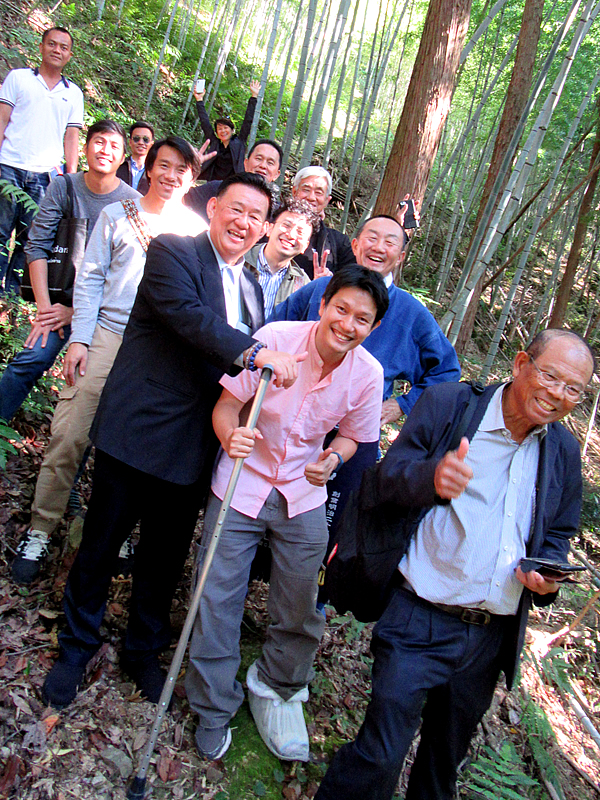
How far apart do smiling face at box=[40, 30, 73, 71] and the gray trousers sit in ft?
11.2

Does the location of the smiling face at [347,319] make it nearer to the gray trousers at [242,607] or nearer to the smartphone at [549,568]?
the gray trousers at [242,607]

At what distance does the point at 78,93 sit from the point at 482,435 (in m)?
3.94

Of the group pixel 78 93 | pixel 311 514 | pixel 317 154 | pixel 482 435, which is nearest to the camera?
pixel 482 435

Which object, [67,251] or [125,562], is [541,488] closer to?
[125,562]

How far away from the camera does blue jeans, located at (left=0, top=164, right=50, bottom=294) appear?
355 cm

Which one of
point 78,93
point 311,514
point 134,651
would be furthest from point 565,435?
point 78,93

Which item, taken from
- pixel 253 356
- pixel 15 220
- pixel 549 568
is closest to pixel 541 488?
pixel 549 568

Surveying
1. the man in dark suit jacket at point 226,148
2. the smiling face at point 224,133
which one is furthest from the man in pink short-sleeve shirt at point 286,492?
the smiling face at point 224,133

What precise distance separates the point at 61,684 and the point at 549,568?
170 cm

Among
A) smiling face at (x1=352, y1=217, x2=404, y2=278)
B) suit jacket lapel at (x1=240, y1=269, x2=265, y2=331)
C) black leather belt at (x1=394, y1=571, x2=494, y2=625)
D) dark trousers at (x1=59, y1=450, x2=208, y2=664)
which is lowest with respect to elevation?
dark trousers at (x1=59, y1=450, x2=208, y2=664)

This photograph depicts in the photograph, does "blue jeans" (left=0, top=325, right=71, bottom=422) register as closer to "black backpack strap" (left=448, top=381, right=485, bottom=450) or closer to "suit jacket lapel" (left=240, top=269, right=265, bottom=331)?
"suit jacket lapel" (left=240, top=269, right=265, bottom=331)

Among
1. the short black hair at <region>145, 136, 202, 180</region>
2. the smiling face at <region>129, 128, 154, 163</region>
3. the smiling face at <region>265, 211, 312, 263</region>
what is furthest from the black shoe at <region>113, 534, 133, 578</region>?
the smiling face at <region>129, 128, 154, 163</region>

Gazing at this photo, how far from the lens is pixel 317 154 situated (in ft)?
37.5

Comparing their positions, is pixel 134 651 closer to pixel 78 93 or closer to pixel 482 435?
pixel 482 435
